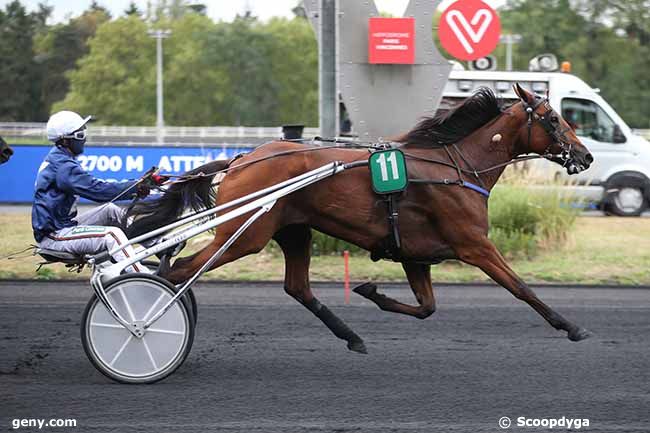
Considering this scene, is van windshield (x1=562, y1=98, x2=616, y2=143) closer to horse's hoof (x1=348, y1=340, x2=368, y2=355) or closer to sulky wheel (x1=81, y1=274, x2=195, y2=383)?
horse's hoof (x1=348, y1=340, x2=368, y2=355)

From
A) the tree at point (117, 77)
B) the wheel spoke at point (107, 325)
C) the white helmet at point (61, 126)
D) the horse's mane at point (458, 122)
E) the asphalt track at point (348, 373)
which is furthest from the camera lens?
the tree at point (117, 77)

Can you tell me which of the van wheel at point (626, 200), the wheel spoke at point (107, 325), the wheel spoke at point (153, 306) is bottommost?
the van wheel at point (626, 200)

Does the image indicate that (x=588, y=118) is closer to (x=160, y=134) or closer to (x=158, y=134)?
(x=160, y=134)

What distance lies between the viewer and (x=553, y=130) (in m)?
6.61

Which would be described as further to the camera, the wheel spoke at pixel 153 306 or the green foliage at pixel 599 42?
the green foliage at pixel 599 42

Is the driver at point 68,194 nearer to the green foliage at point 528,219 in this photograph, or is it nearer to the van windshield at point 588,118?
the green foliage at point 528,219

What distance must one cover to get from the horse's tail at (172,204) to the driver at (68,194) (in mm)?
443

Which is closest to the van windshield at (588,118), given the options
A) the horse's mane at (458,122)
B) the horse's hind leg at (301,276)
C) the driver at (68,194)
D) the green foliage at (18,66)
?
the horse's mane at (458,122)

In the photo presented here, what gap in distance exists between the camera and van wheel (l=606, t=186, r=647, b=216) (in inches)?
646

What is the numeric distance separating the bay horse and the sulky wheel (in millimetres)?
336

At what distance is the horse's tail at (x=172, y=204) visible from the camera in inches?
260

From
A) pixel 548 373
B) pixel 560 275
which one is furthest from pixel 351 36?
pixel 548 373

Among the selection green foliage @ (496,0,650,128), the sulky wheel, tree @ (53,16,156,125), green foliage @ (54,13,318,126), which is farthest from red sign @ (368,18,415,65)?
green foliage @ (496,0,650,128)

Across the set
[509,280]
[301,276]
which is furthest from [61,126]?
[509,280]
